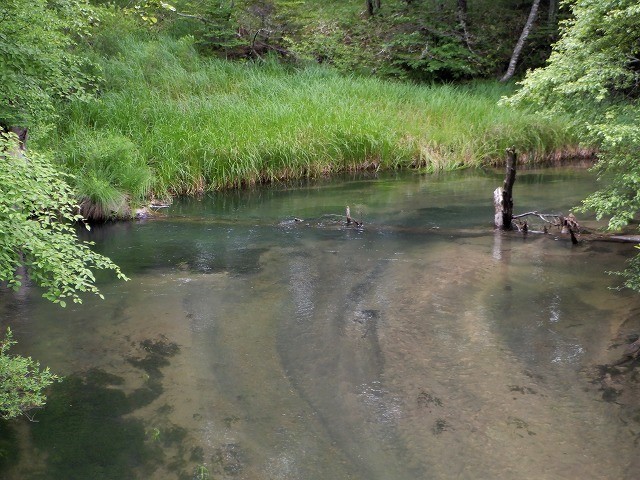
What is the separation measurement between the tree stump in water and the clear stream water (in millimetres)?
426

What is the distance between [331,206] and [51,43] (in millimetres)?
5411

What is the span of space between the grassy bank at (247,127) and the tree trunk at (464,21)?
3.54 m

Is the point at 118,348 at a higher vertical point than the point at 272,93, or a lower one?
lower

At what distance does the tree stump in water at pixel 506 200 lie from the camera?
891cm

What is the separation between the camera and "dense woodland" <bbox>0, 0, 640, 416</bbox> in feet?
20.0

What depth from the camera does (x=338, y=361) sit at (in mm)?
5605

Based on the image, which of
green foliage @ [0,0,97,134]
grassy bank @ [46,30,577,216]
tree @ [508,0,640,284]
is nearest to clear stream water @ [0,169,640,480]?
tree @ [508,0,640,284]

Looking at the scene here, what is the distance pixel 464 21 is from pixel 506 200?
45.5 ft

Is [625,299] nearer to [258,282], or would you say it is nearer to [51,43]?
[258,282]

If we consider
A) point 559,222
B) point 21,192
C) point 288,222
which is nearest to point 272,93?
point 288,222

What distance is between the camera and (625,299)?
22.2ft

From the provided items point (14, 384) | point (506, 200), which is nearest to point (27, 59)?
point (14, 384)

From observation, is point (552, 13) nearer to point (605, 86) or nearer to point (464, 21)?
point (464, 21)

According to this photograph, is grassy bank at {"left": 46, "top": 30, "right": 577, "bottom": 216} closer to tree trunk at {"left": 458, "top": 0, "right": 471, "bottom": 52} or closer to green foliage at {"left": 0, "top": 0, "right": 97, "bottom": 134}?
green foliage at {"left": 0, "top": 0, "right": 97, "bottom": 134}
